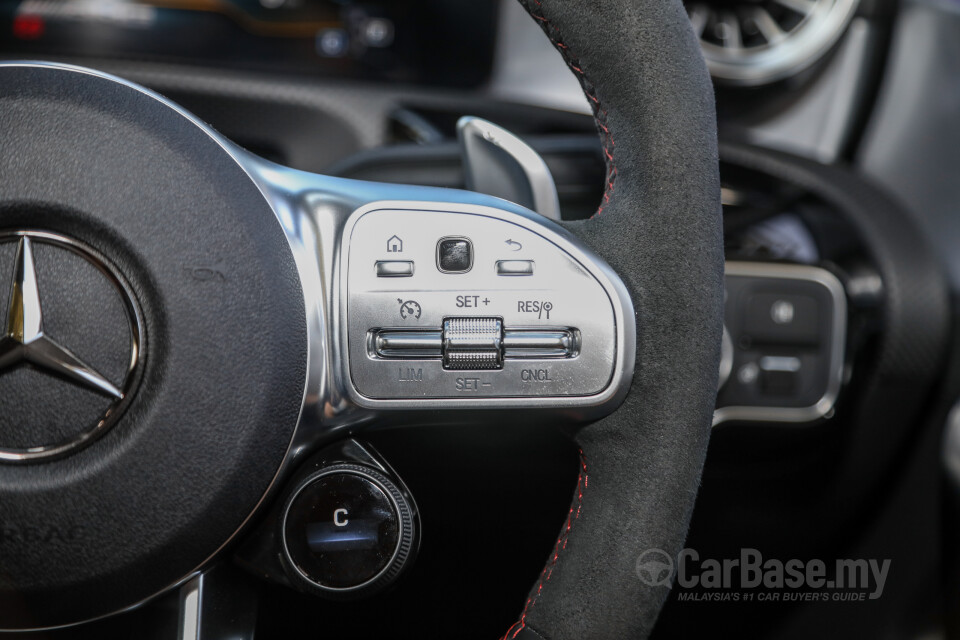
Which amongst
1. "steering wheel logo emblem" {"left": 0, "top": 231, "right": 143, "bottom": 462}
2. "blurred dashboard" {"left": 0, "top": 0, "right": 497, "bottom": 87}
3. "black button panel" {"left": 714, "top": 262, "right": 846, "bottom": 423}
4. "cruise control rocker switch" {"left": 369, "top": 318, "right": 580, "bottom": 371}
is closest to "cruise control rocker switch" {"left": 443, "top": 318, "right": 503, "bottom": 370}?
"cruise control rocker switch" {"left": 369, "top": 318, "right": 580, "bottom": 371}

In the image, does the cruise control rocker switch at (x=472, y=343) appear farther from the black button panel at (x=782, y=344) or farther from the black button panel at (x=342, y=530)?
the black button panel at (x=782, y=344)

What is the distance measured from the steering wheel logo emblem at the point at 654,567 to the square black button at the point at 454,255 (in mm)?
227

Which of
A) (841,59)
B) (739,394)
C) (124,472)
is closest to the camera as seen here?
(124,472)

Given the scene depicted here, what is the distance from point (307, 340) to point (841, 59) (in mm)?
1202

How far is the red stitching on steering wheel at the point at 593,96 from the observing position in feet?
1.99

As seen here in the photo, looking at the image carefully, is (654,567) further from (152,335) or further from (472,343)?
(152,335)

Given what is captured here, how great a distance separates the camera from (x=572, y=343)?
23.5 inches

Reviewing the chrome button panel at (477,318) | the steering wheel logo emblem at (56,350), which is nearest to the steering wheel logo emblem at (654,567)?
the chrome button panel at (477,318)

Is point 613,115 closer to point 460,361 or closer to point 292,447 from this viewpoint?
point 460,361

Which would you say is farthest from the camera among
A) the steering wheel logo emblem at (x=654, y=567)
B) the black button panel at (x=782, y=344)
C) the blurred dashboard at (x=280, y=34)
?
the blurred dashboard at (x=280, y=34)

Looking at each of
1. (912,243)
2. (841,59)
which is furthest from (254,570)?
(841,59)

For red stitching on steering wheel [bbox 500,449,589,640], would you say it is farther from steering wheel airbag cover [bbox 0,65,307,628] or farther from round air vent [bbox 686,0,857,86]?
round air vent [bbox 686,0,857,86]

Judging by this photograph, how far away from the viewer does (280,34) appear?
1389mm

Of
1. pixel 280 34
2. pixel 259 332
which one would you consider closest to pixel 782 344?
pixel 259 332
